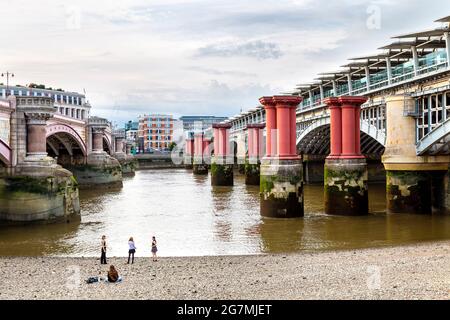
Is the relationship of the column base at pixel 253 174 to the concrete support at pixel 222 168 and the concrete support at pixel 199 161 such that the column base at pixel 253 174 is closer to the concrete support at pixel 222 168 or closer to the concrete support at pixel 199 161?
the concrete support at pixel 222 168

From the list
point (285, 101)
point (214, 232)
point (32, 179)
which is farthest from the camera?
point (285, 101)

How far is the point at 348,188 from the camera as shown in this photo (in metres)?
24.7

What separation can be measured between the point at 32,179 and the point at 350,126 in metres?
13.6

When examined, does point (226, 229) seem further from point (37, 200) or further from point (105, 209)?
point (105, 209)

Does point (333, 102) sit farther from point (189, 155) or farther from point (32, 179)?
point (189, 155)

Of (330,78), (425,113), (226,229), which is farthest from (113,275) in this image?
(330,78)

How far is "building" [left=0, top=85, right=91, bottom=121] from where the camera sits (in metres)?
99.7

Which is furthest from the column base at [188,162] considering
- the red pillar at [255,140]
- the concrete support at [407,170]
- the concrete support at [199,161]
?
the concrete support at [407,170]

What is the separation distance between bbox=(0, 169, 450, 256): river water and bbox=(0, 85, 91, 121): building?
248 feet

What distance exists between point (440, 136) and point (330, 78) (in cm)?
2174

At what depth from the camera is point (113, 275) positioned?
1231cm

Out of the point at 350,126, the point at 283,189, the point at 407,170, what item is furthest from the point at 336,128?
the point at 283,189
